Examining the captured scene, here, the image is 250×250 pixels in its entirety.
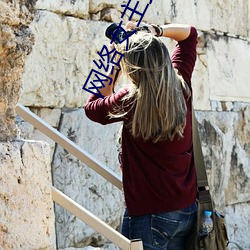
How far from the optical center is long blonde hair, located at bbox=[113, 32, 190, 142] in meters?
2.70

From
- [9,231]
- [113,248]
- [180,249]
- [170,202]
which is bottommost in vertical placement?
[113,248]

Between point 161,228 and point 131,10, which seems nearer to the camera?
point 161,228

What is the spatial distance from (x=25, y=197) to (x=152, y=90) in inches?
36.8

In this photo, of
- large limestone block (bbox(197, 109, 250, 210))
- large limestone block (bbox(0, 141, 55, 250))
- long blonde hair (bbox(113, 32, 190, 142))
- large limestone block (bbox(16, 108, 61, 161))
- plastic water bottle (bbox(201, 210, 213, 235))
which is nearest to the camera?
large limestone block (bbox(0, 141, 55, 250))

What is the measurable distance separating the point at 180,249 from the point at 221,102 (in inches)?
99.9

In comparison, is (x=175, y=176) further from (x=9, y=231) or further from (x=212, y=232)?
(x=9, y=231)

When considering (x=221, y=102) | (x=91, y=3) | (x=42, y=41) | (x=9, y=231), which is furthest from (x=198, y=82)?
(x=9, y=231)

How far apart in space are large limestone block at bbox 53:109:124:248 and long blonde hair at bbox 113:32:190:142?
44.4 inches

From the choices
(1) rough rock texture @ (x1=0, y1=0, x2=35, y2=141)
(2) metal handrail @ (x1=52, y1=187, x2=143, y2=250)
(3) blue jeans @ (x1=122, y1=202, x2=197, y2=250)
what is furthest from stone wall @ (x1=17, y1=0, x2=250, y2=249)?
(1) rough rock texture @ (x1=0, y1=0, x2=35, y2=141)

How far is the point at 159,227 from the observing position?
2785 mm

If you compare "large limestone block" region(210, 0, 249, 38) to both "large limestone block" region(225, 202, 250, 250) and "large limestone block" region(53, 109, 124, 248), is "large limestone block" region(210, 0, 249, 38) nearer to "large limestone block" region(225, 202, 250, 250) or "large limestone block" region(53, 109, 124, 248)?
"large limestone block" region(225, 202, 250, 250)

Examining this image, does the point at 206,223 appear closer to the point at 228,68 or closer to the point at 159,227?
the point at 159,227

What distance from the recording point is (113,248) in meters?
4.00

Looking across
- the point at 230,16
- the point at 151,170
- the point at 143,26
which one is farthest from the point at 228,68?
the point at 151,170
